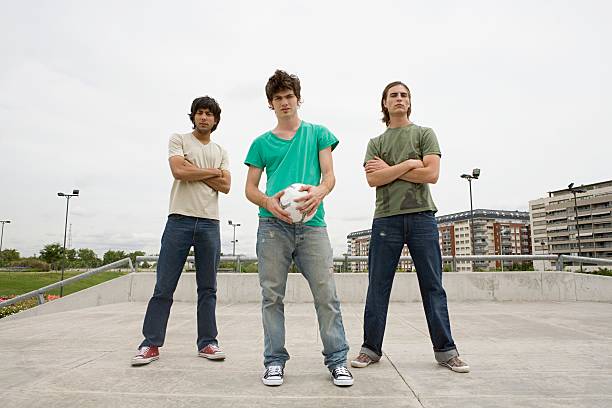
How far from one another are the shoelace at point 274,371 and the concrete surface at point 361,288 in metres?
5.19

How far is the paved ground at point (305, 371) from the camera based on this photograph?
1876mm

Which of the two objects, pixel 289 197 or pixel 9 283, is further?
pixel 9 283

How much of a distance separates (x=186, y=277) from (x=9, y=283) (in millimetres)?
35649

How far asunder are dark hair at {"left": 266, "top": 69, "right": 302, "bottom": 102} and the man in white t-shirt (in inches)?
33.6

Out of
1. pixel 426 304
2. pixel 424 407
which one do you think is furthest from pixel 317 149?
pixel 424 407

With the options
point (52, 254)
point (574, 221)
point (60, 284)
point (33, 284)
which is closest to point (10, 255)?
point (52, 254)

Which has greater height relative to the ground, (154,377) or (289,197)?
(289,197)

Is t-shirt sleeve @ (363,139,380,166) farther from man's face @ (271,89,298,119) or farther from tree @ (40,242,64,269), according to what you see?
tree @ (40,242,64,269)

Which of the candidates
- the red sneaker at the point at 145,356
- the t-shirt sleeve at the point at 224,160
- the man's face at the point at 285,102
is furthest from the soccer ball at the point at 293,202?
the red sneaker at the point at 145,356

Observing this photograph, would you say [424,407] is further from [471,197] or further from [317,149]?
[471,197]

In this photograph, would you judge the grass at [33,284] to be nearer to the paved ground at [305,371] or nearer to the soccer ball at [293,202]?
the paved ground at [305,371]

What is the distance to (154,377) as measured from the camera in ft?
7.48

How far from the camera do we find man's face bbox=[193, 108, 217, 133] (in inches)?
122

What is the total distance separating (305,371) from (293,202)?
1.08m
